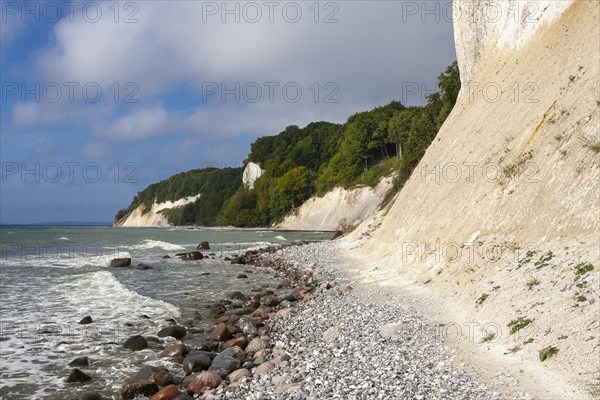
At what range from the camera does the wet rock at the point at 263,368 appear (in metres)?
9.63

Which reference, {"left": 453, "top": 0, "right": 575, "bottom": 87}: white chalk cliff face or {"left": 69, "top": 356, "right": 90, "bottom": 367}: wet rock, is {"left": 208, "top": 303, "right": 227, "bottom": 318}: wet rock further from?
{"left": 453, "top": 0, "right": 575, "bottom": 87}: white chalk cliff face

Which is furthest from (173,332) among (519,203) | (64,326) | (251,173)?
(251,173)

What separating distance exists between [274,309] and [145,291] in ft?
27.6

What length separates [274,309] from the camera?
55.7 feet

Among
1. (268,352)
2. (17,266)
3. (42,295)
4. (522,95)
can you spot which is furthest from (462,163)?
(17,266)

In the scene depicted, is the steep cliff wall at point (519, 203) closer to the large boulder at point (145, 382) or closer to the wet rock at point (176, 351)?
the large boulder at point (145, 382)

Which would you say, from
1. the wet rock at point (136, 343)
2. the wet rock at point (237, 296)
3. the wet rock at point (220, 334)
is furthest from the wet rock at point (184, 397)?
the wet rock at point (237, 296)

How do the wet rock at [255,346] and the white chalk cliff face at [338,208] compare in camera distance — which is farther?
the white chalk cliff face at [338,208]

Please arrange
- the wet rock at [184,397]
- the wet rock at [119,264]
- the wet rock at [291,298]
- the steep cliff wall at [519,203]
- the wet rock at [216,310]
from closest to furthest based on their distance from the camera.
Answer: the wet rock at [184,397] → the steep cliff wall at [519,203] → the wet rock at [216,310] → the wet rock at [291,298] → the wet rock at [119,264]

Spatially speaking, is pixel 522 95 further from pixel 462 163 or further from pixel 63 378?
pixel 63 378

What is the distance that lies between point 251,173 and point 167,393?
129m

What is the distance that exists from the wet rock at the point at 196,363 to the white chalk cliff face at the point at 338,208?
5187 cm

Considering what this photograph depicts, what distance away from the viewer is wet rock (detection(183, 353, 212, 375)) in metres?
10.7

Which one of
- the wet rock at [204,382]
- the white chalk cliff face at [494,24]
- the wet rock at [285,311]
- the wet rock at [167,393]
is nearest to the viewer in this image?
the wet rock at [167,393]
